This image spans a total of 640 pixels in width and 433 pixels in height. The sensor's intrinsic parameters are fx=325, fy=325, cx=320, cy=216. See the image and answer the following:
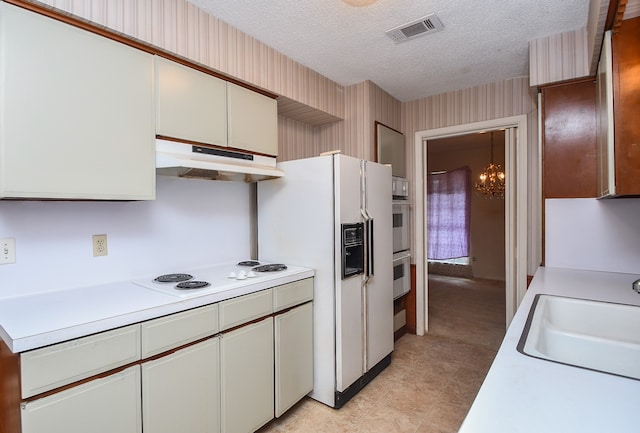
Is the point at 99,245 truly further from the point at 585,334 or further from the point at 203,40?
the point at 585,334

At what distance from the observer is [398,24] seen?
2148 mm

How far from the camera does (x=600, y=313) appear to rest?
1512 millimetres

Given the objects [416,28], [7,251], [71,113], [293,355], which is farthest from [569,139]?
[7,251]

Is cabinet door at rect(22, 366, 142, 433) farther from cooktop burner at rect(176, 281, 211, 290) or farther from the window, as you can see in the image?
the window

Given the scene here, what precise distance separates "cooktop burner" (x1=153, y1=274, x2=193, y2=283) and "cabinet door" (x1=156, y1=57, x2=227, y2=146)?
83cm

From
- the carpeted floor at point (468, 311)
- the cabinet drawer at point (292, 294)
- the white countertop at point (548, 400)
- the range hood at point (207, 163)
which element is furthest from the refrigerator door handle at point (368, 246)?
the carpeted floor at point (468, 311)

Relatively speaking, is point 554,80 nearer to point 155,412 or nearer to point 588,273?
point 588,273

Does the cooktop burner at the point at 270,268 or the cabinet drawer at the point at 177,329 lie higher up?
the cooktop burner at the point at 270,268

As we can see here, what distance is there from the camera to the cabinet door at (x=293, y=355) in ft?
6.72

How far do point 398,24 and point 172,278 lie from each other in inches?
85.1

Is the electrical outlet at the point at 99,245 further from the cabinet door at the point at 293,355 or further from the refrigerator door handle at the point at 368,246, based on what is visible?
the refrigerator door handle at the point at 368,246

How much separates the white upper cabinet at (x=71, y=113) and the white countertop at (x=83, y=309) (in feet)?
1.59

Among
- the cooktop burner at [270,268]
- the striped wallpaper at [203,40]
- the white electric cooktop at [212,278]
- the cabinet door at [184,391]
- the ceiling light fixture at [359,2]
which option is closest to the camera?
the cabinet door at [184,391]

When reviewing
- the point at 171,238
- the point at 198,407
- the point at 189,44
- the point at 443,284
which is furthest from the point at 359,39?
the point at 443,284
